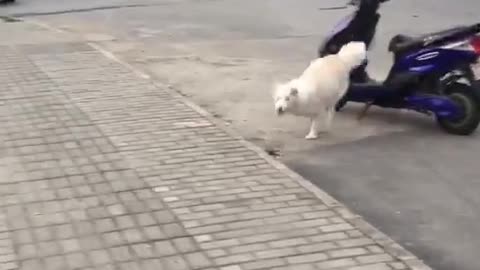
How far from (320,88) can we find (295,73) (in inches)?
97.9

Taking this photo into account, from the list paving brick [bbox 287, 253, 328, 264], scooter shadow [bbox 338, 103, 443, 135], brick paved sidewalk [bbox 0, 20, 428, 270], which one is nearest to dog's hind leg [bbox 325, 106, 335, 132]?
scooter shadow [bbox 338, 103, 443, 135]

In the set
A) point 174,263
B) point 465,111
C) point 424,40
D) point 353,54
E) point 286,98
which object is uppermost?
point 424,40

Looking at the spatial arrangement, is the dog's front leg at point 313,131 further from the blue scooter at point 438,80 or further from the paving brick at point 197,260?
the paving brick at point 197,260

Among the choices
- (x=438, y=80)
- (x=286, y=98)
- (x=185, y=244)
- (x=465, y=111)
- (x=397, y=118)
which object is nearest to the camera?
(x=185, y=244)

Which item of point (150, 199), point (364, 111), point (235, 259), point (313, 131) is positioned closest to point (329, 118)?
point (313, 131)

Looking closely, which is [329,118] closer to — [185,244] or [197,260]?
[185,244]

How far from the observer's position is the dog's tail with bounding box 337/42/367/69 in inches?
280

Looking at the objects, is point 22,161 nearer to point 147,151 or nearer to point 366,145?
point 147,151

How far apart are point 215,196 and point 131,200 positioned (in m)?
0.56

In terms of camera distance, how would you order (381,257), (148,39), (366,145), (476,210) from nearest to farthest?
(381,257) < (476,210) < (366,145) < (148,39)

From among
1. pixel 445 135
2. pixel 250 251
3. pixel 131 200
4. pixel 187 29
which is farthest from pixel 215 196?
pixel 187 29

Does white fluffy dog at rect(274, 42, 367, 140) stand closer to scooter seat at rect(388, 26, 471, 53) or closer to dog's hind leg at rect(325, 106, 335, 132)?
dog's hind leg at rect(325, 106, 335, 132)

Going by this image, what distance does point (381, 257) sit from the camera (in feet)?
15.3

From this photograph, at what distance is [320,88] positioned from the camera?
6789 millimetres
